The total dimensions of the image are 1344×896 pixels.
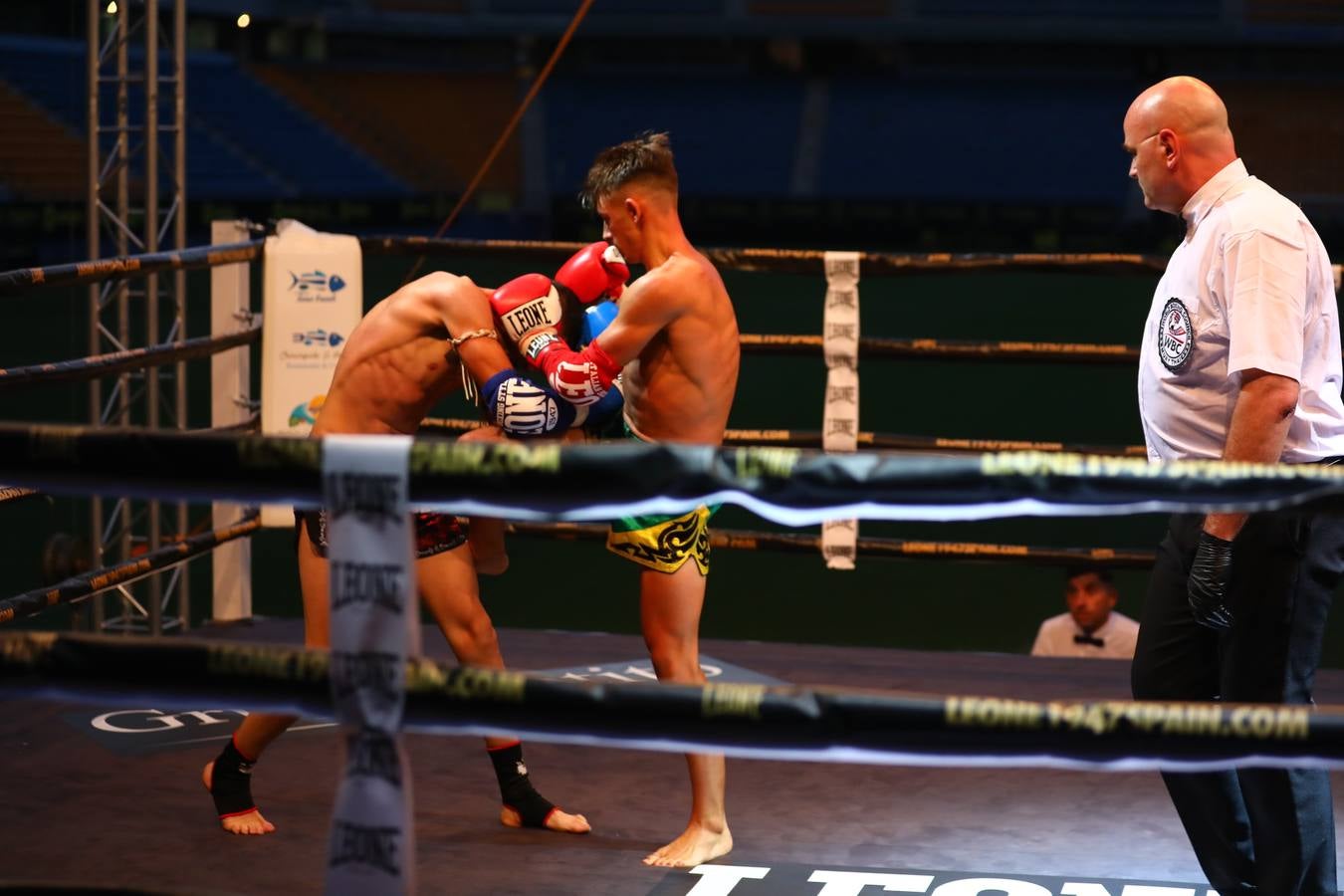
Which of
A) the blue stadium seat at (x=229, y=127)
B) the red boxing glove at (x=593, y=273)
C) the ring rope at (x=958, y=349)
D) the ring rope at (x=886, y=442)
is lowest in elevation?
the ring rope at (x=886, y=442)

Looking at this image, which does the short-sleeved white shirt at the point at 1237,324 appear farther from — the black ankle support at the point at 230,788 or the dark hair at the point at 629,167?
the black ankle support at the point at 230,788

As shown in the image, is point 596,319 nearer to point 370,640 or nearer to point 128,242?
point 370,640

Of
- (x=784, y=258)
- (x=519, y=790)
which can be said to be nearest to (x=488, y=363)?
(x=519, y=790)

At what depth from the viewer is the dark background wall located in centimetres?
1766

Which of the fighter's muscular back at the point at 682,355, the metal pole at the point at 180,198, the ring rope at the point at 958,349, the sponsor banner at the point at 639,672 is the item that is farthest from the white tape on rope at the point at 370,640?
the metal pole at the point at 180,198

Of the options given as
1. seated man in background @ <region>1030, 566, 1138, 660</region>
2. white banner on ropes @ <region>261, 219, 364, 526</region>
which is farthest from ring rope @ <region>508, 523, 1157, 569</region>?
white banner on ropes @ <region>261, 219, 364, 526</region>

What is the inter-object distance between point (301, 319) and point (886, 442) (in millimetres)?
1655

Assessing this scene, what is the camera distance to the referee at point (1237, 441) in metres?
2.27

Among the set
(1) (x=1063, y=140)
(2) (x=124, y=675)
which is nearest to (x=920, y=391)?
(2) (x=124, y=675)

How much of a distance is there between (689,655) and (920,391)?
800cm

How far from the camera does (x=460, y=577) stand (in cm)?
313

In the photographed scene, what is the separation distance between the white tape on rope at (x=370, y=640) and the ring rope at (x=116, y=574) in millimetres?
1738

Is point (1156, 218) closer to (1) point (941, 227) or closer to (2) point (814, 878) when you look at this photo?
(1) point (941, 227)

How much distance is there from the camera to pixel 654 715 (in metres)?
1.46
